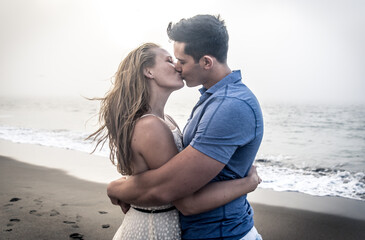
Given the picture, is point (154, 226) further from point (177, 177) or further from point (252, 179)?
point (252, 179)

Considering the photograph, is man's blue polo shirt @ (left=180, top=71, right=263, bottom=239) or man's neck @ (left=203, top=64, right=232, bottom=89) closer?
man's blue polo shirt @ (left=180, top=71, right=263, bottom=239)

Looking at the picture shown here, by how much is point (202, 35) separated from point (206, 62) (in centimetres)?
17

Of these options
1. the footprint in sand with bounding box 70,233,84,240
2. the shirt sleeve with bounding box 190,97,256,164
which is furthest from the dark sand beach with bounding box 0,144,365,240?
the shirt sleeve with bounding box 190,97,256,164

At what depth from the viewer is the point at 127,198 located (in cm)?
218

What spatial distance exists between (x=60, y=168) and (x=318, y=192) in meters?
6.62

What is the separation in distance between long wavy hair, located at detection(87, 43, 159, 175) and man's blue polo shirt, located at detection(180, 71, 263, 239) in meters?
0.34

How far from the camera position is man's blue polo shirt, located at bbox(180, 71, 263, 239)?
5.82ft

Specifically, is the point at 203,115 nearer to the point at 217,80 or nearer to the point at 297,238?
the point at 217,80

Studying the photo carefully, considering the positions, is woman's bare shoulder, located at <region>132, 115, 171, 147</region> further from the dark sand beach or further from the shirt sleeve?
the dark sand beach

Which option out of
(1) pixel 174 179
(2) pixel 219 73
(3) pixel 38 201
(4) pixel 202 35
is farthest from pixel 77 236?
(4) pixel 202 35

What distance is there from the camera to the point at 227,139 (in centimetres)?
178

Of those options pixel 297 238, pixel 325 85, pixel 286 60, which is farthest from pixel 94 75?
pixel 297 238

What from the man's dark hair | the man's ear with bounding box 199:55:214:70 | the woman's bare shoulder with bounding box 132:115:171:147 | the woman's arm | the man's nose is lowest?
the woman's arm

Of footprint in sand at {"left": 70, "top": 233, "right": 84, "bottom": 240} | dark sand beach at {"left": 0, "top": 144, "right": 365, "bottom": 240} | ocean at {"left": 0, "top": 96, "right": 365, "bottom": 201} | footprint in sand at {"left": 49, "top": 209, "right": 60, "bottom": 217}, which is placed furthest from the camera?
ocean at {"left": 0, "top": 96, "right": 365, "bottom": 201}
